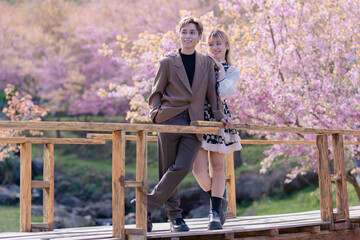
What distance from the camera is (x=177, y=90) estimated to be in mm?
4312

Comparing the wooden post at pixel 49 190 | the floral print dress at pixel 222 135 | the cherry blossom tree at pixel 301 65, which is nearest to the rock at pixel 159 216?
the cherry blossom tree at pixel 301 65

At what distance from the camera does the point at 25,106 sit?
43.8 feet

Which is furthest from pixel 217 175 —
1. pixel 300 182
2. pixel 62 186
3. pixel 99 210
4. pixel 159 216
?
pixel 62 186

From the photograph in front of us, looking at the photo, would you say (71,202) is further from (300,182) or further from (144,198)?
(144,198)

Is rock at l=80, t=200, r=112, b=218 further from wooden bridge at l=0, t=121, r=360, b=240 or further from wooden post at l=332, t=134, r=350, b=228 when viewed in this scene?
wooden post at l=332, t=134, r=350, b=228

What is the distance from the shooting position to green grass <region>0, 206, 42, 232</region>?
483 inches

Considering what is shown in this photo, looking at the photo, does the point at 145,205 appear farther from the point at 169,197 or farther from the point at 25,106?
the point at 25,106

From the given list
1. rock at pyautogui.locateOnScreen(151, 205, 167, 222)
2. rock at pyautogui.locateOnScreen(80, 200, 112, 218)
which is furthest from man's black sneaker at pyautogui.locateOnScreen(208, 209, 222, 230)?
rock at pyautogui.locateOnScreen(80, 200, 112, 218)

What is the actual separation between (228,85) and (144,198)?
1315mm

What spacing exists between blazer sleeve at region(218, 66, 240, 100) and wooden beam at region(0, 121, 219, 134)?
0.34 meters

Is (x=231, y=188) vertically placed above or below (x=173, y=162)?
below

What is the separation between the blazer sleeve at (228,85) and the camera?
178 inches

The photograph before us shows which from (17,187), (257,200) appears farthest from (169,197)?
(17,187)

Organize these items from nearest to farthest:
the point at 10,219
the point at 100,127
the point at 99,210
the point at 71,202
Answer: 1. the point at 100,127
2. the point at 10,219
3. the point at 99,210
4. the point at 71,202
